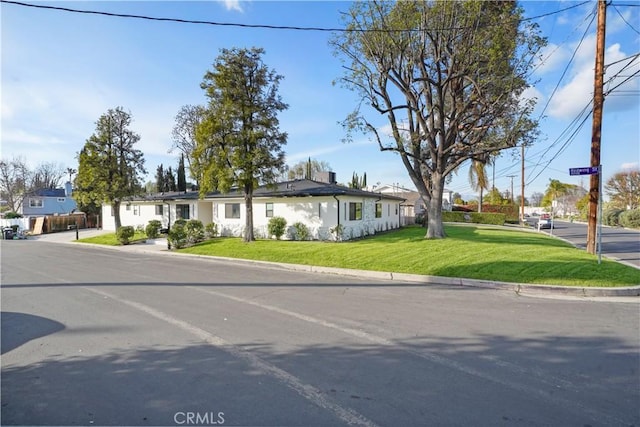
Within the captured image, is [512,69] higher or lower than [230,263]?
higher

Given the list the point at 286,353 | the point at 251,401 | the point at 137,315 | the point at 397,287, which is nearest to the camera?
the point at 251,401

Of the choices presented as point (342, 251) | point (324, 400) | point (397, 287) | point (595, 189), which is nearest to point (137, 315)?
point (324, 400)

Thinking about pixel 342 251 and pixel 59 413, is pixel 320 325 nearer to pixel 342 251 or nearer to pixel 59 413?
pixel 59 413

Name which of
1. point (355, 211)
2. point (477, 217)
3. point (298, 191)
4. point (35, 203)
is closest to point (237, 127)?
point (298, 191)

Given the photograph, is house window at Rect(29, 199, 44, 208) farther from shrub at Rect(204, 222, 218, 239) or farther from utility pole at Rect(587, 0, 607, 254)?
utility pole at Rect(587, 0, 607, 254)

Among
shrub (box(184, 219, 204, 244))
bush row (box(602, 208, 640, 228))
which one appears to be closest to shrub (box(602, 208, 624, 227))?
bush row (box(602, 208, 640, 228))

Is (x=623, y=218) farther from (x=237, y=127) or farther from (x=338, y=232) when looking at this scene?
(x=237, y=127)

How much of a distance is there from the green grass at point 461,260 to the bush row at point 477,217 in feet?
88.0

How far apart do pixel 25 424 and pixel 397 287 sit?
729 cm

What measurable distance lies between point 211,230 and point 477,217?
31222mm

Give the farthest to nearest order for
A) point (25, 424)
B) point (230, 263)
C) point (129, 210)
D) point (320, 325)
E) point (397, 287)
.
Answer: point (129, 210), point (230, 263), point (397, 287), point (320, 325), point (25, 424)

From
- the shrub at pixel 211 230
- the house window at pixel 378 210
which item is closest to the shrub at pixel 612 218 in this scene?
the house window at pixel 378 210

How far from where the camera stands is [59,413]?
10.3ft

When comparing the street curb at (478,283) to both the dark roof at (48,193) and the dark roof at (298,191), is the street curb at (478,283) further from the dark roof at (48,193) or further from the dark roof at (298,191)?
the dark roof at (48,193)
